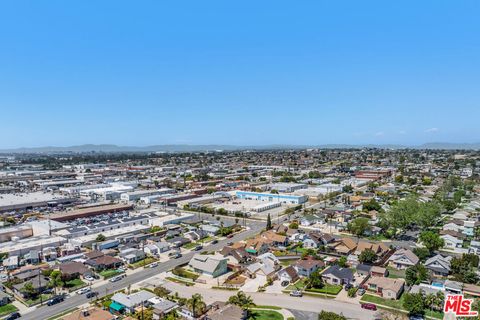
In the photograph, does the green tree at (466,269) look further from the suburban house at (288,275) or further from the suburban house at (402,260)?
the suburban house at (288,275)

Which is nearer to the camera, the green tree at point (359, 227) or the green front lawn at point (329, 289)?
the green front lawn at point (329, 289)

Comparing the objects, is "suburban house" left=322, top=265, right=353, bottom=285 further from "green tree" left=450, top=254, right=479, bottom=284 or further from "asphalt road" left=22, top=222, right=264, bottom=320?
"asphalt road" left=22, top=222, right=264, bottom=320

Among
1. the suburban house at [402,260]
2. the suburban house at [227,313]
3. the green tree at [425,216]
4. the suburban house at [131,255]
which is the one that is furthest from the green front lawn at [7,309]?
the green tree at [425,216]

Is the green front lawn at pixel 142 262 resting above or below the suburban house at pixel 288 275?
below

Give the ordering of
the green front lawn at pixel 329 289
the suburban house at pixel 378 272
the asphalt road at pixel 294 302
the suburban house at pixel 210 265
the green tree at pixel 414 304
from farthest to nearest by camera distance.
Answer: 1. the suburban house at pixel 210 265
2. the suburban house at pixel 378 272
3. the green front lawn at pixel 329 289
4. the asphalt road at pixel 294 302
5. the green tree at pixel 414 304

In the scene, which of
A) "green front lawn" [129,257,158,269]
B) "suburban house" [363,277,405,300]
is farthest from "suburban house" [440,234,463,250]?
"green front lawn" [129,257,158,269]

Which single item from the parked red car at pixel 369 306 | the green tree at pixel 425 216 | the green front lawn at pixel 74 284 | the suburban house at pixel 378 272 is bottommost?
the green front lawn at pixel 74 284
